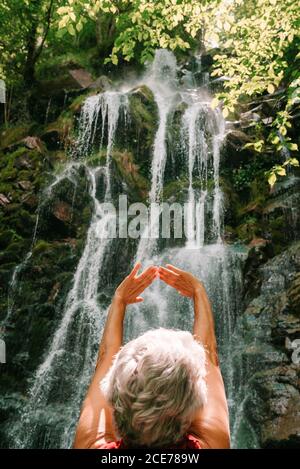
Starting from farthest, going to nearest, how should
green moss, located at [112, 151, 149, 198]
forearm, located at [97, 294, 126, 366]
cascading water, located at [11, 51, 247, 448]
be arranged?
1. green moss, located at [112, 151, 149, 198]
2. cascading water, located at [11, 51, 247, 448]
3. forearm, located at [97, 294, 126, 366]

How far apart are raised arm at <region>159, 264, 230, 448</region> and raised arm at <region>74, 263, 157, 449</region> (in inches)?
10.8

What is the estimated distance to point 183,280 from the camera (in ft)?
6.36

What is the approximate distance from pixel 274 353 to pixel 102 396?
592 centimetres

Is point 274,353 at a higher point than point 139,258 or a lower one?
lower

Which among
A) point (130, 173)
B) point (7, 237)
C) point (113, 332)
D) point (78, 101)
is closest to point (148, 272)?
point (113, 332)

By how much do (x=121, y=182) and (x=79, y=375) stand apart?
21.1 ft

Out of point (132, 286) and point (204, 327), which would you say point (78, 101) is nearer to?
point (132, 286)

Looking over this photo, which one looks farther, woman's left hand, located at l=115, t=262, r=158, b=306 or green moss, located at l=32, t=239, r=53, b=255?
green moss, located at l=32, t=239, r=53, b=255

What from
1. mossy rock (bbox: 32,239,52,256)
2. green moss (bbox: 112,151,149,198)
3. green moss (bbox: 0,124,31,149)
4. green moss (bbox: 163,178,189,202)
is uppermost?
green moss (bbox: 0,124,31,149)

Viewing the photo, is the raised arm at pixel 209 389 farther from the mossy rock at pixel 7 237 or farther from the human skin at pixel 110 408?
the mossy rock at pixel 7 237

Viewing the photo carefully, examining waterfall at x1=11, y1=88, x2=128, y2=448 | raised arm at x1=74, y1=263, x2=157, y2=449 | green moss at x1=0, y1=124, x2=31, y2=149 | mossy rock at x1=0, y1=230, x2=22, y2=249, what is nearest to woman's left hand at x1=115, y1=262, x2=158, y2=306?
raised arm at x1=74, y1=263, x2=157, y2=449

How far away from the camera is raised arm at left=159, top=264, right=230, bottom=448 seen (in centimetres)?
127

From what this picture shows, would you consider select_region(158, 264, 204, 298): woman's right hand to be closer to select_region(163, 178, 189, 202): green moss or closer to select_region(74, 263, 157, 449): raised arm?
select_region(74, 263, 157, 449): raised arm

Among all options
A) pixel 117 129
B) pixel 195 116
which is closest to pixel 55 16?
pixel 117 129
